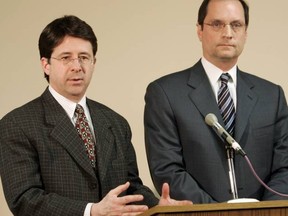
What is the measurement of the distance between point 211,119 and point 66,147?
669 mm

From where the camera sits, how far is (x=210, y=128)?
13.2ft

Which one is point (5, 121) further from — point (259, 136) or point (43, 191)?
point (259, 136)

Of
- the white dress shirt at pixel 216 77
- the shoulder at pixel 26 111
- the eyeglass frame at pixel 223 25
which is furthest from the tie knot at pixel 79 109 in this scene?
the eyeglass frame at pixel 223 25

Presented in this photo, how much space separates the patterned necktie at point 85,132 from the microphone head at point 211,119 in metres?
0.55

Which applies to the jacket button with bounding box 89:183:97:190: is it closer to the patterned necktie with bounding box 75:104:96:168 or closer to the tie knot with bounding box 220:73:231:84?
the patterned necktie with bounding box 75:104:96:168

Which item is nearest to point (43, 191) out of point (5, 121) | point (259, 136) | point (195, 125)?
point (5, 121)

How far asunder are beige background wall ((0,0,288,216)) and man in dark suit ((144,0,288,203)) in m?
0.59

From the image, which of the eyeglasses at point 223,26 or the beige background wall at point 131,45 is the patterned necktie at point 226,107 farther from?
the beige background wall at point 131,45

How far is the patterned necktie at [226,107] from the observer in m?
4.07

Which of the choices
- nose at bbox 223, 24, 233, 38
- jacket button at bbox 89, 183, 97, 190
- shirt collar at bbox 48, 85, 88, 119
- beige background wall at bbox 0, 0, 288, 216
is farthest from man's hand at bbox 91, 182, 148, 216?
beige background wall at bbox 0, 0, 288, 216

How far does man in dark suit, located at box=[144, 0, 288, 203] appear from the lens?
396cm

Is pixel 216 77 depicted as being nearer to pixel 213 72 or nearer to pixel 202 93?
pixel 213 72

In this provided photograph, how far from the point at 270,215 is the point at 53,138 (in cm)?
124

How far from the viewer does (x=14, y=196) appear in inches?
145
